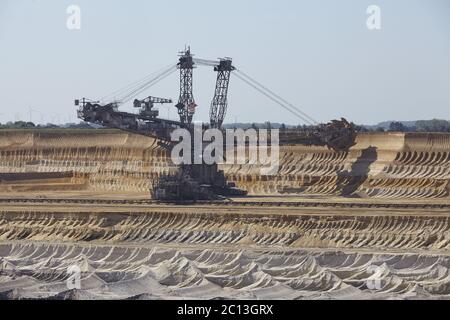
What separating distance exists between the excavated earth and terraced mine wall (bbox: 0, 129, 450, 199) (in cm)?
15

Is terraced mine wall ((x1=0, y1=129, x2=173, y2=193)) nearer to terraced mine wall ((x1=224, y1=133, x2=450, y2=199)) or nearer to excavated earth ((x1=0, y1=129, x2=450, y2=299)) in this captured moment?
excavated earth ((x1=0, y1=129, x2=450, y2=299))

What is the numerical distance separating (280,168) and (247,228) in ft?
108

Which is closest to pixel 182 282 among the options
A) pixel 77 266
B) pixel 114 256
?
pixel 77 266

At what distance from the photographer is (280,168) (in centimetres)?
8788

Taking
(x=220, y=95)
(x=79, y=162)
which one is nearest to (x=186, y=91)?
(x=220, y=95)

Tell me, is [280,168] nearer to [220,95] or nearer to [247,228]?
[220,95]

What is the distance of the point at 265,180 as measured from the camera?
84.0m

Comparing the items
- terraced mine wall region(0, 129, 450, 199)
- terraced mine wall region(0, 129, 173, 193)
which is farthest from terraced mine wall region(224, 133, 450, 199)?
terraced mine wall region(0, 129, 173, 193)

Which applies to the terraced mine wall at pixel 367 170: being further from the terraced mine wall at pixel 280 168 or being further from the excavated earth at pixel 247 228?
the excavated earth at pixel 247 228

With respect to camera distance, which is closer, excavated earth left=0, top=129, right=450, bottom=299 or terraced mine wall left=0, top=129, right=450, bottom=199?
excavated earth left=0, top=129, right=450, bottom=299

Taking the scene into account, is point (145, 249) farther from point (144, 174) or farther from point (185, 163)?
point (144, 174)

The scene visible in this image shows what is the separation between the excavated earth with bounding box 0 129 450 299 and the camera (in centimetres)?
4009

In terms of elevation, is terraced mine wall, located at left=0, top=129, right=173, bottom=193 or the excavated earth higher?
terraced mine wall, located at left=0, top=129, right=173, bottom=193
